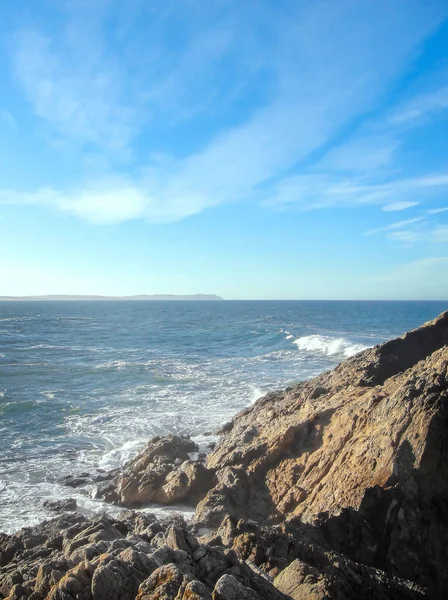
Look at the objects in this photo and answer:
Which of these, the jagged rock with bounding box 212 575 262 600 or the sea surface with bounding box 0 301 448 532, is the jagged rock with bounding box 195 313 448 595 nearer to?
the sea surface with bounding box 0 301 448 532

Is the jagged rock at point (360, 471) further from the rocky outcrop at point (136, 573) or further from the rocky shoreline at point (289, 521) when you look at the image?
the rocky outcrop at point (136, 573)

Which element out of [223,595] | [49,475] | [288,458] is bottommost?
[49,475]

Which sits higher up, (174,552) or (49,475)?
(174,552)

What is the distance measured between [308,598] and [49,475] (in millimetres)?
13904

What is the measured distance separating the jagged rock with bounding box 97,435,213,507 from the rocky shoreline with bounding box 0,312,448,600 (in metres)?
0.04

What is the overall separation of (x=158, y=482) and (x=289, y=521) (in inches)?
253

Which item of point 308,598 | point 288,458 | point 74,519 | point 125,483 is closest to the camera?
point 308,598

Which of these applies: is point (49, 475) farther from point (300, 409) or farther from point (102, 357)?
point (102, 357)

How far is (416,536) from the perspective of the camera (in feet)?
28.0

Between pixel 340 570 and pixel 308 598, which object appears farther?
pixel 340 570

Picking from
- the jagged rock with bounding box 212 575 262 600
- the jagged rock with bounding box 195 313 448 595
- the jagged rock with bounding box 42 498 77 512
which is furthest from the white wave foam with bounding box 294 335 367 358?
the jagged rock with bounding box 212 575 262 600

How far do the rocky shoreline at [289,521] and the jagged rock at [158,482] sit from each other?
4cm

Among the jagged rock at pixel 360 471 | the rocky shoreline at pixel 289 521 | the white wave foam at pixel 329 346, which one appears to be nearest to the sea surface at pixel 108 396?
the white wave foam at pixel 329 346

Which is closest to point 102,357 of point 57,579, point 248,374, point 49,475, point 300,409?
point 248,374
